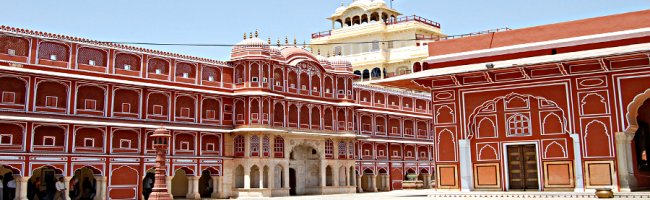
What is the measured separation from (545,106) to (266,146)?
18.1 metres

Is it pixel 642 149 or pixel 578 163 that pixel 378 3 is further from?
pixel 578 163

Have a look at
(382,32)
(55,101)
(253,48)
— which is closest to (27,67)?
(55,101)

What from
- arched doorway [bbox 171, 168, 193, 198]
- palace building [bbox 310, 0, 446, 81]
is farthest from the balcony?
arched doorway [bbox 171, 168, 193, 198]

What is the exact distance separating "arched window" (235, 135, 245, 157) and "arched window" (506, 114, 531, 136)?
17402 mm

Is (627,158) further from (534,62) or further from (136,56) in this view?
(136,56)

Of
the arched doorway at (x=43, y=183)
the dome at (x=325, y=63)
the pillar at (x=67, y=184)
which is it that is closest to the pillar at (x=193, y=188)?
the pillar at (x=67, y=184)

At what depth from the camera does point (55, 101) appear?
101ft

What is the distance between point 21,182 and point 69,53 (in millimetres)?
6402

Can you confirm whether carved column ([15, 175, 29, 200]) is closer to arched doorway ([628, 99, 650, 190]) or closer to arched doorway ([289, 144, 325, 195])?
arched doorway ([289, 144, 325, 195])

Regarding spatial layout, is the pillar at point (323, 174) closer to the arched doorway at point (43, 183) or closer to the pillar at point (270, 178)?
the pillar at point (270, 178)

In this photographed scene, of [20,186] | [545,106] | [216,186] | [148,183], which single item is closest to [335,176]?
[216,186]

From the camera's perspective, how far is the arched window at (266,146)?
37.3 m

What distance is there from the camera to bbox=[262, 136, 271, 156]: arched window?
37.3 m

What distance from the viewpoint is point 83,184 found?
32719 millimetres
